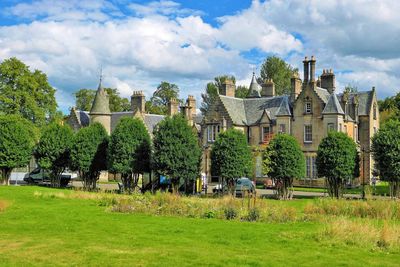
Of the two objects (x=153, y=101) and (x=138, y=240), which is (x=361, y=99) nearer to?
(x=138, y=240)

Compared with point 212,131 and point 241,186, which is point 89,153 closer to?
point 241,186

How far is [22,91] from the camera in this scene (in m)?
58.9

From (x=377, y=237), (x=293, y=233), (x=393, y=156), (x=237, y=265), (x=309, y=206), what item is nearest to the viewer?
(x=237, y=265)

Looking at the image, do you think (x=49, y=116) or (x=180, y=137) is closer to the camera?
(x=180, y=137)

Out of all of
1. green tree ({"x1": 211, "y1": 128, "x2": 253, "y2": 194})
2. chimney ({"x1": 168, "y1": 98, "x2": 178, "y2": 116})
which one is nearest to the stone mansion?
chimney ({"x1": 168, "y1": 98, "x2": 178, "y2": 116})

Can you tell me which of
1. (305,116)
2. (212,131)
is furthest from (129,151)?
(305,116)

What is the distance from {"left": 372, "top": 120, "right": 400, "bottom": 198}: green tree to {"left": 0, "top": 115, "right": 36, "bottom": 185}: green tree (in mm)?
31422

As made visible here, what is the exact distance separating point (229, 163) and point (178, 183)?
447 cm

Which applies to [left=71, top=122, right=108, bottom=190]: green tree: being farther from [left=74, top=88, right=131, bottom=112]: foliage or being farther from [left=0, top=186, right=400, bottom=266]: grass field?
[left=74, top=88, right=131, bottom=112]: foliage

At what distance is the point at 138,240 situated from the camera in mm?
15805

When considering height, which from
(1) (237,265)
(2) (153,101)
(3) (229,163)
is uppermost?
(2) (153,101)

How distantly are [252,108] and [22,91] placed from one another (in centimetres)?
2703

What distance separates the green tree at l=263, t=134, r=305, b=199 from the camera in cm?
3784

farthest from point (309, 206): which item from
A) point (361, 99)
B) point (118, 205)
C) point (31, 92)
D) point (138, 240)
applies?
point (31, 92)
